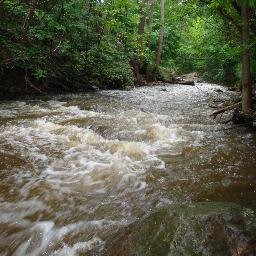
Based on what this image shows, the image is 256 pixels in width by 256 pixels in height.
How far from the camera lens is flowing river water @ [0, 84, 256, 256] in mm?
3230

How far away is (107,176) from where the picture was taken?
4680 millimetres

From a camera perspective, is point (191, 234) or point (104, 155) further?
point (104, 155)

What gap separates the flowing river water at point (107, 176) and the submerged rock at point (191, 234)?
18mm

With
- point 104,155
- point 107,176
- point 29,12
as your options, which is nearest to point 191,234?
point 107,176

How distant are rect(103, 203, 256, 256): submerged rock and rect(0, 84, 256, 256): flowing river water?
18 mm

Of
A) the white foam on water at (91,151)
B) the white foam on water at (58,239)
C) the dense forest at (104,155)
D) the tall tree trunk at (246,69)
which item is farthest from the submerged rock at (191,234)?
the tall tree trunk at (246,69)

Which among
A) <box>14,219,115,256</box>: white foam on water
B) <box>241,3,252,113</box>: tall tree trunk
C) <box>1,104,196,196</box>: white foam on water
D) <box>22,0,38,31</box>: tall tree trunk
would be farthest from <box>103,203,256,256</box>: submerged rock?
<box>22,0,38,31</box>: tall tree trunk

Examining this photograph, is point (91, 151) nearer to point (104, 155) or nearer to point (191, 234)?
point (104, 155)

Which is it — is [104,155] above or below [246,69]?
below

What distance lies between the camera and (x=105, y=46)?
14.2 meters

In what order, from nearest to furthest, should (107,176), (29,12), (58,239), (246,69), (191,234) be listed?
(191,234), (58,239), (107,176), (246,69), (29,12)

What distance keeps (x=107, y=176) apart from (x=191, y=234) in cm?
212

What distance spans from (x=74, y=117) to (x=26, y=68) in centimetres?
328

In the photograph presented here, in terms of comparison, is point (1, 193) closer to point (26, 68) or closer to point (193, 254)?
point (193, 254)
